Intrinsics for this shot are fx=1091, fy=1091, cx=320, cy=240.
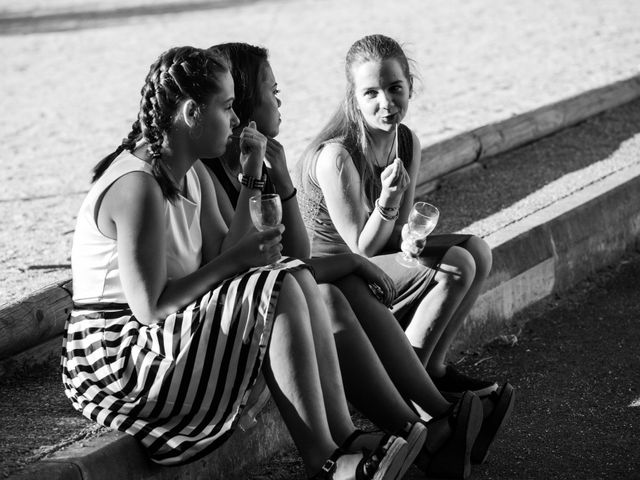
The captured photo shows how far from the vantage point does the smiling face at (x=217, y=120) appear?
341 centimetres

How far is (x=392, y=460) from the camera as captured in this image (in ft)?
10.5

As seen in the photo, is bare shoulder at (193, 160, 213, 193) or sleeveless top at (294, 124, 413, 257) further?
sleeveless top at (294, 124, 413, 257)

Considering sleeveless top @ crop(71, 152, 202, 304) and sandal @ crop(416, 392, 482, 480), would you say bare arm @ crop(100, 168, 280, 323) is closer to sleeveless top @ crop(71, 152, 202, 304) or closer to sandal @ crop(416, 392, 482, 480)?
sleeveless top @ crop(71, 152, 202, 304)

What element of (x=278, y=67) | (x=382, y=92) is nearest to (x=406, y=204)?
(x=382, y=92)

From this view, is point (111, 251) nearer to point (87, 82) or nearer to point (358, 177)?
point (358, 177)

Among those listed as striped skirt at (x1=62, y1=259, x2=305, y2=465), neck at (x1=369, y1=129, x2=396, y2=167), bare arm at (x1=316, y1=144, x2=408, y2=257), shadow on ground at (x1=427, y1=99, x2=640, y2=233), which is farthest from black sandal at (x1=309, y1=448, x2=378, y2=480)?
shadow on ground at (x1=427, y1=99, x2=640, y2=233)

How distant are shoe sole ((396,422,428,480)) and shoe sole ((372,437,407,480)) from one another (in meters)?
0.04

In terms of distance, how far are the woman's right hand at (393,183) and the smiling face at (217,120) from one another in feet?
2.44

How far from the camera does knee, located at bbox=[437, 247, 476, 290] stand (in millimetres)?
4027

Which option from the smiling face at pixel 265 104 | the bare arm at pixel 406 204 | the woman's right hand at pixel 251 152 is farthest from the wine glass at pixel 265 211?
the bare arm at pixel 406 204

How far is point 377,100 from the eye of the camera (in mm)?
4285

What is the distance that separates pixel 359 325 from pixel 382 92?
1.11 metres

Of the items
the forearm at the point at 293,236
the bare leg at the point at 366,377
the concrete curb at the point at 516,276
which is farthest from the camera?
the forearm at the point at 293,236

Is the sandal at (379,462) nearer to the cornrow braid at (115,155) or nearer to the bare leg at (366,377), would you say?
the bare leg at (366,377)
